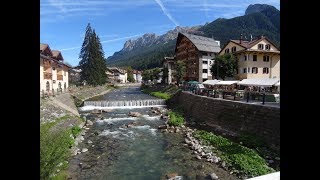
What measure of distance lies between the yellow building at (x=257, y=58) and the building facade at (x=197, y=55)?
13.2m

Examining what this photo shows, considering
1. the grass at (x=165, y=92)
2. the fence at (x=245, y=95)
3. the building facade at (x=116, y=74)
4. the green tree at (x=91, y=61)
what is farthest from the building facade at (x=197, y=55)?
the building facade at (x=116, y=74)

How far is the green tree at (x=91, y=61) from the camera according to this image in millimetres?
77250

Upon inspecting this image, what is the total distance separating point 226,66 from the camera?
158ft

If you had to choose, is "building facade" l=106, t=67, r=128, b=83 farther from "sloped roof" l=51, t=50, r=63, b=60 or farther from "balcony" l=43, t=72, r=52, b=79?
"balcony" l=43, t=72, r=52, b=79

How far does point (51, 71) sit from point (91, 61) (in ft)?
92.2

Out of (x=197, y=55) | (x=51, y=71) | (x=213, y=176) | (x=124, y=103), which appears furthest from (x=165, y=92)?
(x=213, y=176)

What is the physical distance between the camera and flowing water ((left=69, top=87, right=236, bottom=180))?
15.8m

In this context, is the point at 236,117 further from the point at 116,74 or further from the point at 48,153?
the point at 116,74

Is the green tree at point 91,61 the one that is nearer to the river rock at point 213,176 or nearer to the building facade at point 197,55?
the building facade at point 197,55

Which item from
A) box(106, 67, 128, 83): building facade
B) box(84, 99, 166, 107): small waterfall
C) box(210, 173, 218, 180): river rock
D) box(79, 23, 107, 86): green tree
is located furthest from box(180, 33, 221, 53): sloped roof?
box(106, 67, 128, 83): building facade

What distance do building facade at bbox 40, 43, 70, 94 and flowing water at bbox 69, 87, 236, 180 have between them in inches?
674
